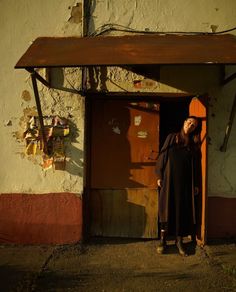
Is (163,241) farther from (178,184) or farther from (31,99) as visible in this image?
(31,99)

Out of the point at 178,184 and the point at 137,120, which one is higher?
the point at 137,120

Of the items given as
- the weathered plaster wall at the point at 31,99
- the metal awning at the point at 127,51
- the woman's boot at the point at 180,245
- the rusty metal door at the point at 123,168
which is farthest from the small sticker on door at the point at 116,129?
the woman's boot at the point at 180,245

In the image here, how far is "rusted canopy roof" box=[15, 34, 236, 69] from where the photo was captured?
16.4 feet

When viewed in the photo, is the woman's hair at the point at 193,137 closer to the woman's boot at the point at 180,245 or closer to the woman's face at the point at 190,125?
the woman's face at the point at 190,125

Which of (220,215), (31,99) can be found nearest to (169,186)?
(220,215)

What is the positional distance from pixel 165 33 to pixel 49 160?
2343 millimetres

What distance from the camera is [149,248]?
20.2 ft

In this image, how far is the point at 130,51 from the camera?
17.3 feet

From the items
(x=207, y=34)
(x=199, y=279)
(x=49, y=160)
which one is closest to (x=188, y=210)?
(x=199, y=279)

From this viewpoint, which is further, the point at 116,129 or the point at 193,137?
the point at 116,129

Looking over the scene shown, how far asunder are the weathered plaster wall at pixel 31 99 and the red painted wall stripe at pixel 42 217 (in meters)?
0.11

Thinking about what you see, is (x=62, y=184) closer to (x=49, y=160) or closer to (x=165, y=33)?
(x=49, y=160)

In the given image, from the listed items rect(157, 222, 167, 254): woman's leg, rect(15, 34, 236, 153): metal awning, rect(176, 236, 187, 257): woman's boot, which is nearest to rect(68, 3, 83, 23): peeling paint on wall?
rect(15, 34, 236, 153): metal awning

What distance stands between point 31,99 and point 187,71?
2.18 m
